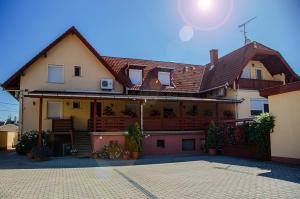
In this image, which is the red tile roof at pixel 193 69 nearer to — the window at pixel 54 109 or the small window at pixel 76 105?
the window at pixel 54 109

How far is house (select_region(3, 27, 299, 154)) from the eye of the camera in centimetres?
2205

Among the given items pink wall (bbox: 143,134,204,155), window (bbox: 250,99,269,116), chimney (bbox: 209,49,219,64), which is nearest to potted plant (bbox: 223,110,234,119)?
window (bbox: 250,99,269,116)

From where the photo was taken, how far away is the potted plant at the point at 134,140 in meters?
19.5

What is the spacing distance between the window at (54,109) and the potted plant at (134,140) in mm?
7231

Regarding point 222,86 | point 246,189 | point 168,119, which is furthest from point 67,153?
point 246,189

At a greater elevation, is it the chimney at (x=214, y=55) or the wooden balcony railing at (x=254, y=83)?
the chimney at (x=214, y=55)

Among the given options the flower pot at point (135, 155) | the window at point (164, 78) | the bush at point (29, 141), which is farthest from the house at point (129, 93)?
the flower pot at point (135, 155)

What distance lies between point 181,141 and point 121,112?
232 inches

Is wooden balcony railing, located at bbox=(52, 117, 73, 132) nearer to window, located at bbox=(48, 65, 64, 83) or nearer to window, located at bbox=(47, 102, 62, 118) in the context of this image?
window, located at bbox=(47, 102, 62, 118)

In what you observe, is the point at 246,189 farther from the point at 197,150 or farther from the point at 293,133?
the point at 197,150

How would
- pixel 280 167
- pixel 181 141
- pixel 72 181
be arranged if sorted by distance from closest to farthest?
pixel 72 181 → pixel 280 167 → pixel 181 141

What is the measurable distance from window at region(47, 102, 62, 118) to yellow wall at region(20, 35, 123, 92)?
1.17m

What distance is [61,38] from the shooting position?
80.3 ft

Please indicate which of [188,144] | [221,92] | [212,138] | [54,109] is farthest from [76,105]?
[221,92]
